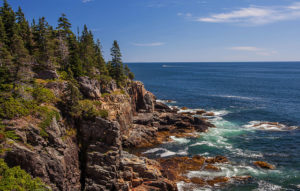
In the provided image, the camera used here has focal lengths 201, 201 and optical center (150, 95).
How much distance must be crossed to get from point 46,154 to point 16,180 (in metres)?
5.43

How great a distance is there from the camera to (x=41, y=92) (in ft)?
128

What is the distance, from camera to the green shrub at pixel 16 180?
25.5 meters

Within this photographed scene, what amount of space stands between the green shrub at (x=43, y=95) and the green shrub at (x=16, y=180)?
13.3 metres

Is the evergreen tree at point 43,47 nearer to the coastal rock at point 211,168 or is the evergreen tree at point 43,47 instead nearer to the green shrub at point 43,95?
the green shrub at point 43,95

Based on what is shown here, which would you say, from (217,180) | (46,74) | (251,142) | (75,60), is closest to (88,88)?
(75,60)

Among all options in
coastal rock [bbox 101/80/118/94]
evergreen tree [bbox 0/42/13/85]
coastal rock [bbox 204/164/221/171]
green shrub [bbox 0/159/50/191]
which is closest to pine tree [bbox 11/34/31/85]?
evergreen tree [bbox 0/42/13/85]

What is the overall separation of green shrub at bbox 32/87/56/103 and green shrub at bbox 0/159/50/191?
43.8 feet

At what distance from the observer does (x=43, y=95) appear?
38.6 meters

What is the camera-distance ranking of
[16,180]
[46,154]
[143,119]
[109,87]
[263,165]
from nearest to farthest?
[16,180]
[46,154]
[263,165]
[109,87]
[143,119]

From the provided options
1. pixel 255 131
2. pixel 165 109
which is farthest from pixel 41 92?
pixel 255 131

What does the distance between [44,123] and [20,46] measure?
60.5ft

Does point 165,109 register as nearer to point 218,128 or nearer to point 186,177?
point 218,128

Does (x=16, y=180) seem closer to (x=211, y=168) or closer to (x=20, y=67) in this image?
(x=20, y=67)

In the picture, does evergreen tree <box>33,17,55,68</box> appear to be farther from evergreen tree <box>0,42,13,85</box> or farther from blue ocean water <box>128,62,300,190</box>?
blue ocean water <box>128,62,300,190</box>
